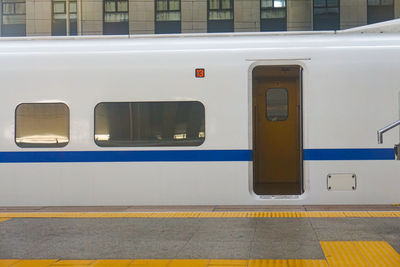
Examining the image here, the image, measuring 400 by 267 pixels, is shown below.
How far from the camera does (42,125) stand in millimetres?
7406

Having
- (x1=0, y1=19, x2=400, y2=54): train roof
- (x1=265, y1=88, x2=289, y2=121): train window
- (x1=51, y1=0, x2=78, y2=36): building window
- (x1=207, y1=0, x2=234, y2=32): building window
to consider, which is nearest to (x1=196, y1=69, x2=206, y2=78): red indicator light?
(x1=0, y1=19, x2=400, y2=54): train roof

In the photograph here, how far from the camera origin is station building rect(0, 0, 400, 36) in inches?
797

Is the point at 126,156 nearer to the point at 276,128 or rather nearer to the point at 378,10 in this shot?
the point at 276,128

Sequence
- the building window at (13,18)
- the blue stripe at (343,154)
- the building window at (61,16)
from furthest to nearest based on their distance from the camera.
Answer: the building window at (13,18), the building window at (61,16), the blue stripe at (343,154)

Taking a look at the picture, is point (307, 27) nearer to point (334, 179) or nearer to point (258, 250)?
point (334, 179)

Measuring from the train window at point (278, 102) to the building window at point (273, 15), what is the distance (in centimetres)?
1260

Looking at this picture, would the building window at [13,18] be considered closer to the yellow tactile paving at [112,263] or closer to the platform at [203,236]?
the platform at [203,236]

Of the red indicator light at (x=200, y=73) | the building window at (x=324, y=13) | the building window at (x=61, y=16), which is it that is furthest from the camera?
the building window at (x=61, y=16)

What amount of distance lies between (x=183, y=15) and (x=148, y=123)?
1423 cm

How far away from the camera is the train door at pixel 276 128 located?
28.3 feet

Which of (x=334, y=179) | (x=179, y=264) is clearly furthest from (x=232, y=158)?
(x=179, y=264)

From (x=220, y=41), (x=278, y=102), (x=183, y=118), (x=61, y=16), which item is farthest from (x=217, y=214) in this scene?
(x=61, y=16)

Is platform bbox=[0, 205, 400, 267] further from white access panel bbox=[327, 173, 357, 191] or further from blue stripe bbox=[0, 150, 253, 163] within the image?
blue stripe bbox=[0, 150, 253, 163]

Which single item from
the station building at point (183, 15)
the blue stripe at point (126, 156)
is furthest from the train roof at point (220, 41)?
the station building at point (183, 15)
